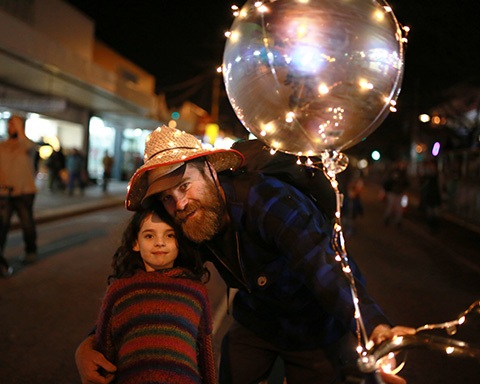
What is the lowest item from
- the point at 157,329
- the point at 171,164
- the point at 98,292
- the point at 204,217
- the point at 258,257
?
the point at 98,292

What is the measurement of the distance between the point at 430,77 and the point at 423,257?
13212mm

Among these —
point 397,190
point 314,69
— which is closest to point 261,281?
point 314,69

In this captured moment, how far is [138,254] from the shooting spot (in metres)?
2.20

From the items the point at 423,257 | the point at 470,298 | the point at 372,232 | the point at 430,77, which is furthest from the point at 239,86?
the point at 430,77

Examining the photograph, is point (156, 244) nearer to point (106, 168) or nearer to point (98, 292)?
point (98, 292)

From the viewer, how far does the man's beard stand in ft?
6.75

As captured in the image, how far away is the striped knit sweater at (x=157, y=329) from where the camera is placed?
6.20 feet

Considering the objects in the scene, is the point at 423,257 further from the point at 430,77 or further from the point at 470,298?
the point at 430,77

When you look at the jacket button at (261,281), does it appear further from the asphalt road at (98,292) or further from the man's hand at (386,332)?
the asphalt road at (98,292)

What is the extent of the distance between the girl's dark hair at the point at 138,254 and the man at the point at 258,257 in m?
0.05

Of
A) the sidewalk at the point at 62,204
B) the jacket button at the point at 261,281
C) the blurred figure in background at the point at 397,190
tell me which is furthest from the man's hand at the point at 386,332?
the blurred figure in background at the point at 397,190

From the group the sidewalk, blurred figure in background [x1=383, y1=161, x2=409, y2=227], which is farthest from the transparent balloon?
blurred figure in background [x1=383, y1=161, x2=409, y2=227]

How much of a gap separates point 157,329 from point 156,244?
1.19 feet

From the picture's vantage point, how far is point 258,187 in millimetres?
2115
